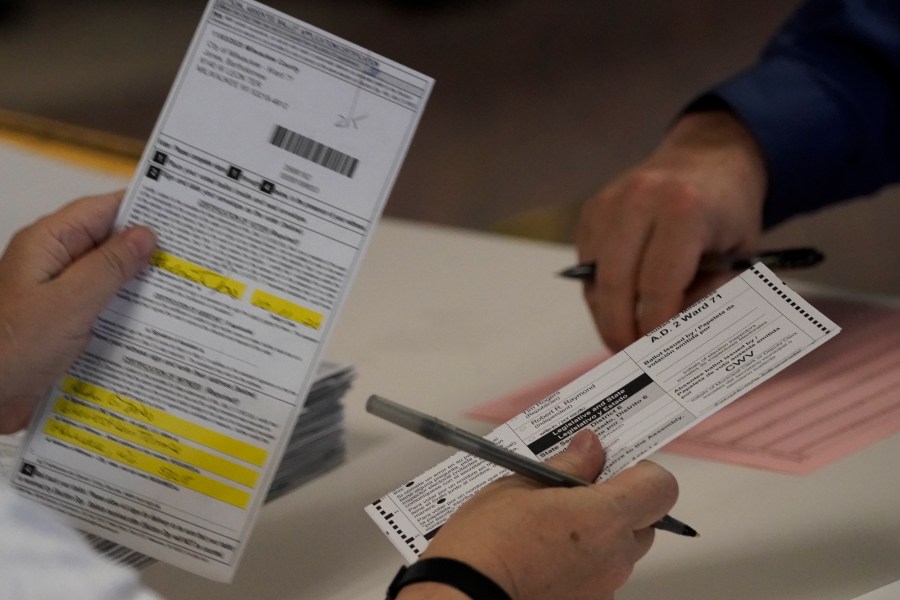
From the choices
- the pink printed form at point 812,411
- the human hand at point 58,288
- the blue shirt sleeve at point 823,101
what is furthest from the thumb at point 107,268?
the blue shirt sleeve at point 823,101

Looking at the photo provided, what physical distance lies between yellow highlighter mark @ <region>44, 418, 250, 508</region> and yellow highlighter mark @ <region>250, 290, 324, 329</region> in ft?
0.35

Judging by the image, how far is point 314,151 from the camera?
2.11ft

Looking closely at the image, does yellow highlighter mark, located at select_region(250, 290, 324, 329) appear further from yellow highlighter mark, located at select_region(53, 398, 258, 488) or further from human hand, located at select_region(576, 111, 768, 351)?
human hand, located at select_region(576, 111, 768, 351)

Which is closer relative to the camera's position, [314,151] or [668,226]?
[314,151]

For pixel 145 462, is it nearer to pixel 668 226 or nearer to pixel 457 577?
pixel 457 577

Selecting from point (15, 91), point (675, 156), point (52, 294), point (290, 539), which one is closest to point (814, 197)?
point (675, 156)

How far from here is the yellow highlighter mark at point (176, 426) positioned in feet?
2.14

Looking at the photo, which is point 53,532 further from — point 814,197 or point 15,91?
point 15,91

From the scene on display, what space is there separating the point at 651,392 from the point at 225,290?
0.25m

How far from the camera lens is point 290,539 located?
78 centimetres

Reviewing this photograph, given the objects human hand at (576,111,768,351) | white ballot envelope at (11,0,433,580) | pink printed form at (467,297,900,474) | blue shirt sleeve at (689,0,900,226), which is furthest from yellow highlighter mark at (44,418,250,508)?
blue shirt sleeve at (689,0,900,226)

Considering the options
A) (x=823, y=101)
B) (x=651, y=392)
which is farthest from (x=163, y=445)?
(x=823, y=101)

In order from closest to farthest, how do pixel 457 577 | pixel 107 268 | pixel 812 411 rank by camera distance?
pixel 457 577, pixel 107 268, pixel 812 411

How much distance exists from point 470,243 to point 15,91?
196 cm
